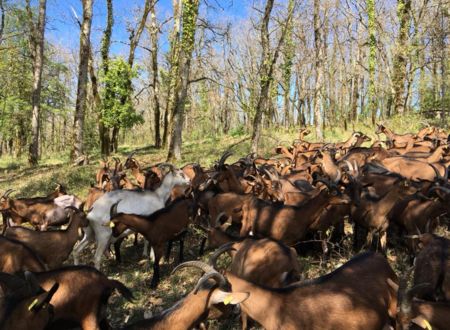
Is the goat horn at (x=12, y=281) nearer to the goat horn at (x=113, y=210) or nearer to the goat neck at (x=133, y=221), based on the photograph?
the goat neck at (x=133, y=221)

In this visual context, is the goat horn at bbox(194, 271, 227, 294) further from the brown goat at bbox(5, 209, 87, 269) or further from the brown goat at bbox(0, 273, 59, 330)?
the brown goat at bbox(5, 209, 87, 269)

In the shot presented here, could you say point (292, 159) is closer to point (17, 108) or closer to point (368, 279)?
point (368, 279)

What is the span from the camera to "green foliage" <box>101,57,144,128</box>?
26.0m

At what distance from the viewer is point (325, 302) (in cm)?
425

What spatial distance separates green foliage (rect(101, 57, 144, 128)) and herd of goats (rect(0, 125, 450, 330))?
1372cm

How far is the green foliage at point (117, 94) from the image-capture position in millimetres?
26047

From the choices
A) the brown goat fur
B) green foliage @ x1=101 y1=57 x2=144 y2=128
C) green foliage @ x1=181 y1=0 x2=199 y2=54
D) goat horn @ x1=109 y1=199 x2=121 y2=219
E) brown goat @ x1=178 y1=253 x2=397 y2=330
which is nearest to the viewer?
brown goat @ x1=178 y1=253 x2=397 y2=330

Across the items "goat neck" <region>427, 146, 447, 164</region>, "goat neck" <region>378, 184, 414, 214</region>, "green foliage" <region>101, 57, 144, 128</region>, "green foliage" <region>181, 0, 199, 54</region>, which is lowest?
"goat neck" <region>378, 184, 414, 214</region>

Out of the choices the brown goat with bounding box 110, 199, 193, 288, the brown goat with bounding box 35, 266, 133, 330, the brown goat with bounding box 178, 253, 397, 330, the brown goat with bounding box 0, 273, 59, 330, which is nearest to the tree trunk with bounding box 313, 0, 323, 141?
the brown goat with bounding box 110, 199, 193, 288

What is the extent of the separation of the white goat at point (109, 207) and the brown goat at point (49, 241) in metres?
0.57

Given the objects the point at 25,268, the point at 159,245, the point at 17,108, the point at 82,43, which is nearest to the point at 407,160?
the point at 159,245

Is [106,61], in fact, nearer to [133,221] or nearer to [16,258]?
[133,221]

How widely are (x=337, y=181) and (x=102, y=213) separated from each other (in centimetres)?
423

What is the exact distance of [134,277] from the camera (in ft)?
25.5
